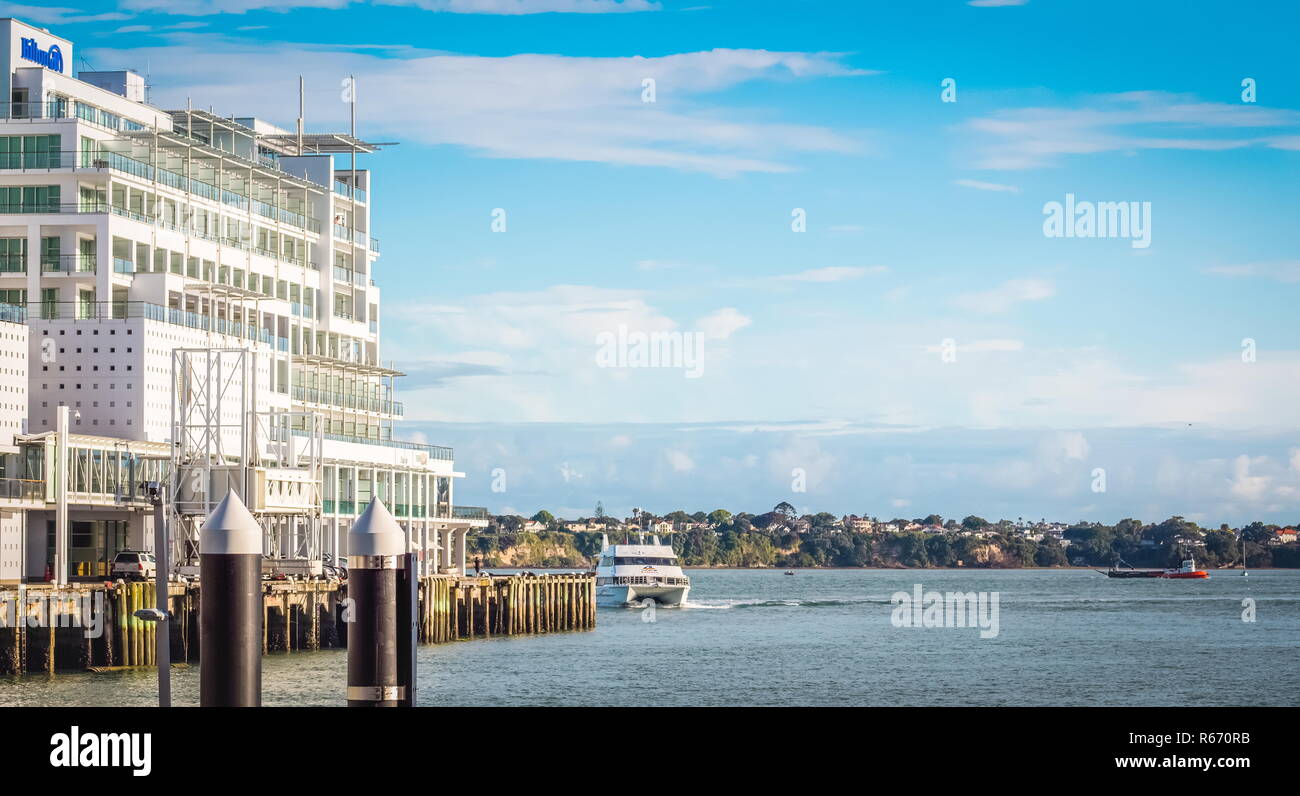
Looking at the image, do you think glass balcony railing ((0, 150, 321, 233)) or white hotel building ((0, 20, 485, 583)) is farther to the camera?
glass balcony railing ((0, 150, 321, 233))

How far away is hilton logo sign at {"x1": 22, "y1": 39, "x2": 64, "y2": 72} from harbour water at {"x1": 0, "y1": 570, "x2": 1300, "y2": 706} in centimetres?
3547

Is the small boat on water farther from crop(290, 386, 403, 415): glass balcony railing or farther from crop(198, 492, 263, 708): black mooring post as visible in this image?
crop(198, 492, 263, 708): black mooring post

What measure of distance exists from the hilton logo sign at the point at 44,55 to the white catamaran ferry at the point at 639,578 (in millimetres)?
54676

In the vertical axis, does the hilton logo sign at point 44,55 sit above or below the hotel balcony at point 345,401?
above

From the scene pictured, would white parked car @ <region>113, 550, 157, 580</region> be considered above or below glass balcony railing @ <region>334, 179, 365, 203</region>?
below

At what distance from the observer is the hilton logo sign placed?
268ft

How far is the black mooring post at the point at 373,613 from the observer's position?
532 inches

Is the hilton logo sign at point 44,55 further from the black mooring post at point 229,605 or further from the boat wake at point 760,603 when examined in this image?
the black mooring post at point 229,605

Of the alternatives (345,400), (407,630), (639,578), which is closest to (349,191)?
(345,400)

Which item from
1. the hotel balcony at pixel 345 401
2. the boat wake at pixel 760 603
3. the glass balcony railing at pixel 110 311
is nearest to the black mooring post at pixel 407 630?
the glass balcony railing at pixel 110 311

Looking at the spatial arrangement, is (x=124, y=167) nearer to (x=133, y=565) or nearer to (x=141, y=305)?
(x=141, y=305)

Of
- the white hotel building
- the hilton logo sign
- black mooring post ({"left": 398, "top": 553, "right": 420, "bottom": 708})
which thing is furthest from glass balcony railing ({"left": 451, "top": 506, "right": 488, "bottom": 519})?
black mooring post ({"left": 398, "top": 553, "right": 420, "bottom": 708})

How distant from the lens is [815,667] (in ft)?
237

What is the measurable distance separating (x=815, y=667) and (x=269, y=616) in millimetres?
23475
